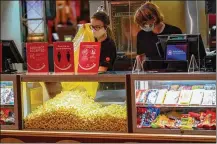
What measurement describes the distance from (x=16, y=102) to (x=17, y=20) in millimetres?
4055

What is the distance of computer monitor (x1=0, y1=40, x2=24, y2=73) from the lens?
12.0ft

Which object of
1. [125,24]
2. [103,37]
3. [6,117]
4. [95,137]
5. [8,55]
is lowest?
[95,137]

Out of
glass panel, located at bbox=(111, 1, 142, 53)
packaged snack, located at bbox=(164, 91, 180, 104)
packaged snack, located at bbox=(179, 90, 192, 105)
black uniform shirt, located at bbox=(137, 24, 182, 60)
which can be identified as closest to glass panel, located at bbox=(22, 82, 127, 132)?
packaged snack, located at bbox=(164, 91, 180, 104)

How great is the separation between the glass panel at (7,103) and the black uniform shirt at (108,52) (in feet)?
2.78

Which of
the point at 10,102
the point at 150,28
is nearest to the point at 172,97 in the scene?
the point at 150,28

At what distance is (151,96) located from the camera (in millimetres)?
3297

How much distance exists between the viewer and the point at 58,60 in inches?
137

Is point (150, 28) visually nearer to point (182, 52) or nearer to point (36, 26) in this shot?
point (182, 52)

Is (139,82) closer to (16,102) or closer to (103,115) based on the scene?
(103,115)

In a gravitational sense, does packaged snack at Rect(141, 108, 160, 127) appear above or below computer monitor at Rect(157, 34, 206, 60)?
below

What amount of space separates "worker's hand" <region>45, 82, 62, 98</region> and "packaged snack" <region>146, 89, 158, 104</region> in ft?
2.62

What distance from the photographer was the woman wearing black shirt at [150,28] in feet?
12.7

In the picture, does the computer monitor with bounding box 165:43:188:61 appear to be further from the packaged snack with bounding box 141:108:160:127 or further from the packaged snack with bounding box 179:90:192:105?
the packaged snack with bounding box 141:108:160:127

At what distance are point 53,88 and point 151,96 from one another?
88 cm
